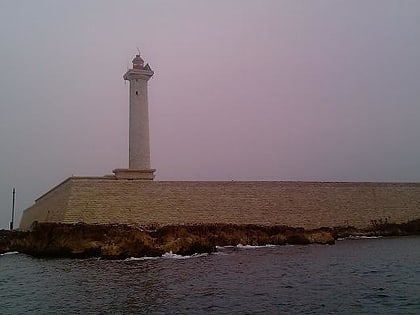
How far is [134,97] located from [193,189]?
29.8 ft

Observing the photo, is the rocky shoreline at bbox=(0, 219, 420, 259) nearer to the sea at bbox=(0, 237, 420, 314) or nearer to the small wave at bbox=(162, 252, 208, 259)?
the small wave at bbox=(162, 252, 208, 259)

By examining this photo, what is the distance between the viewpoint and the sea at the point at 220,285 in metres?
10.3

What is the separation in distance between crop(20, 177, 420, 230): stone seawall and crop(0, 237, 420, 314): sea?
19.2 ft

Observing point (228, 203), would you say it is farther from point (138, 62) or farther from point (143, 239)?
point (138, 62)

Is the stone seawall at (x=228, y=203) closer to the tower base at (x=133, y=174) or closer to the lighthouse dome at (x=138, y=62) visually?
the tower base at (x=133, y=174)

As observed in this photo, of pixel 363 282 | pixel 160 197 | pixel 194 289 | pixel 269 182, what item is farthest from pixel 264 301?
pixel 269 182

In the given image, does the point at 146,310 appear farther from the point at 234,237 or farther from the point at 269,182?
A: the point at 269,182

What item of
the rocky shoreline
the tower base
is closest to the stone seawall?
the rocky shoreline

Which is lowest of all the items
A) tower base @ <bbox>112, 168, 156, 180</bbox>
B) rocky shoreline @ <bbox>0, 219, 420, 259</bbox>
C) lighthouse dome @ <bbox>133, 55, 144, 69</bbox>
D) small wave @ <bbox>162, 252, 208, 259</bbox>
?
small wave @ <bbox>162, 252, 208, 259</bbox>

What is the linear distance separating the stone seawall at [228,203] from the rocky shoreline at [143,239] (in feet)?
2.97

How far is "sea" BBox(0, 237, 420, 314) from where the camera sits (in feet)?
33.8

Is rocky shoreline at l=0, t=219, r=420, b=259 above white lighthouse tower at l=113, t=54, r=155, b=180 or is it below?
below

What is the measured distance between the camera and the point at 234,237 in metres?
25.8

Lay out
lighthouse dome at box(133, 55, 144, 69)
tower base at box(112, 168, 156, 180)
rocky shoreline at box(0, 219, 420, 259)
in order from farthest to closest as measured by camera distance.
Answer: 1. lighthouse dome at box(133, 55, 144, 69)
2. tower base at box(112, 168, 156, 180)
3. rocky shoreline at box(0, 219, 420, 259)
